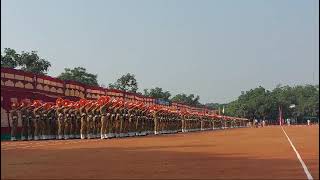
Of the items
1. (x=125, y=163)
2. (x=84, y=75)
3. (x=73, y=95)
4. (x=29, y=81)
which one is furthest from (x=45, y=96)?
(x=84, y=75)

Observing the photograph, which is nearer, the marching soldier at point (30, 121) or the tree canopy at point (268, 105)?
the marching soldier at point (30, 121)

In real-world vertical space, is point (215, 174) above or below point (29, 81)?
below

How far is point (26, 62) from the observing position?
63.2 meters

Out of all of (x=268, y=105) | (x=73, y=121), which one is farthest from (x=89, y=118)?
(x=268, y=105)

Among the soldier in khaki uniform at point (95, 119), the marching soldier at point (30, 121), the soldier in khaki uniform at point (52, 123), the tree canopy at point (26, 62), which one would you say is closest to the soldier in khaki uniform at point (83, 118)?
the soldier in khaki uniform at point (95, 119)

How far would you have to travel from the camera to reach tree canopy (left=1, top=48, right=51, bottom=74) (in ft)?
201

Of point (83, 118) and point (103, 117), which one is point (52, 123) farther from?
point (103, 117)

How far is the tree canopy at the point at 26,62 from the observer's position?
201ft

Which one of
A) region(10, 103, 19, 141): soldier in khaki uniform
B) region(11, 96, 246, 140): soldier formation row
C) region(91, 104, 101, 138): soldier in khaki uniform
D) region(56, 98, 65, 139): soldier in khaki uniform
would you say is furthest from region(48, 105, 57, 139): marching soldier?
region(91, 104, 101, 138): soldier in khaki uniform

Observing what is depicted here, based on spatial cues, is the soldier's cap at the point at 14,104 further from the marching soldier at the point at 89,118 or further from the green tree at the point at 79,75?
the green tree at the point at 79,75

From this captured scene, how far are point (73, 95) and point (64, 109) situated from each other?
11.9m

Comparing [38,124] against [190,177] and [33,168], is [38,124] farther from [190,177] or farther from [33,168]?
[190,177]

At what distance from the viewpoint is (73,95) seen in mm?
36031

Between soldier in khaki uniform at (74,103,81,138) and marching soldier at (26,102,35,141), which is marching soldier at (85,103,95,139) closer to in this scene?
soldier in khaki uniform at (74,103,81,138)
